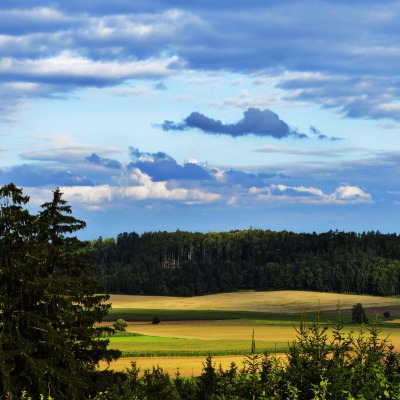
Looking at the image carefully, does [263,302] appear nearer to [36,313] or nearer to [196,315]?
[196,315]

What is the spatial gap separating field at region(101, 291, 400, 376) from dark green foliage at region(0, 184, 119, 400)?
994 cm

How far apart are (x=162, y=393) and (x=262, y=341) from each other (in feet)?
250

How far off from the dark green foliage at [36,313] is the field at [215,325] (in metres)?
9.94

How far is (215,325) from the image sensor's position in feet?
420

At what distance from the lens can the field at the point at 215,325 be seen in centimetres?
7400

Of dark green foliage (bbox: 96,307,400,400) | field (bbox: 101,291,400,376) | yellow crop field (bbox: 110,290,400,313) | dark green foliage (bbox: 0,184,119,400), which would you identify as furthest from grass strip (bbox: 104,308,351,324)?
dark green foliage (bbox: 96,307,400,400)

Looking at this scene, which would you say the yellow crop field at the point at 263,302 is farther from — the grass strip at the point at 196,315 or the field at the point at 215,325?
the grass strip at the point at 196,315

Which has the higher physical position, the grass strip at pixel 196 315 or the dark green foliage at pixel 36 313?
the dark green foliage at pixel 36 313

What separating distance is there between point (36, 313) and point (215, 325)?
9884cm

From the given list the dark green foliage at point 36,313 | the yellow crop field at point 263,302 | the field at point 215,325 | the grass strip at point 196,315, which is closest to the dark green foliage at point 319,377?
the field at point 215,325

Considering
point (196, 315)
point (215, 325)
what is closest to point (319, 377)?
point (215, 325)

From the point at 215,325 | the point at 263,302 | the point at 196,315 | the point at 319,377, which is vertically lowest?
the point at 215,325

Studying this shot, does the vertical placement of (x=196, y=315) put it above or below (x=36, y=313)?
below

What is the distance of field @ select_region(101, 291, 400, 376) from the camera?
7400cm
